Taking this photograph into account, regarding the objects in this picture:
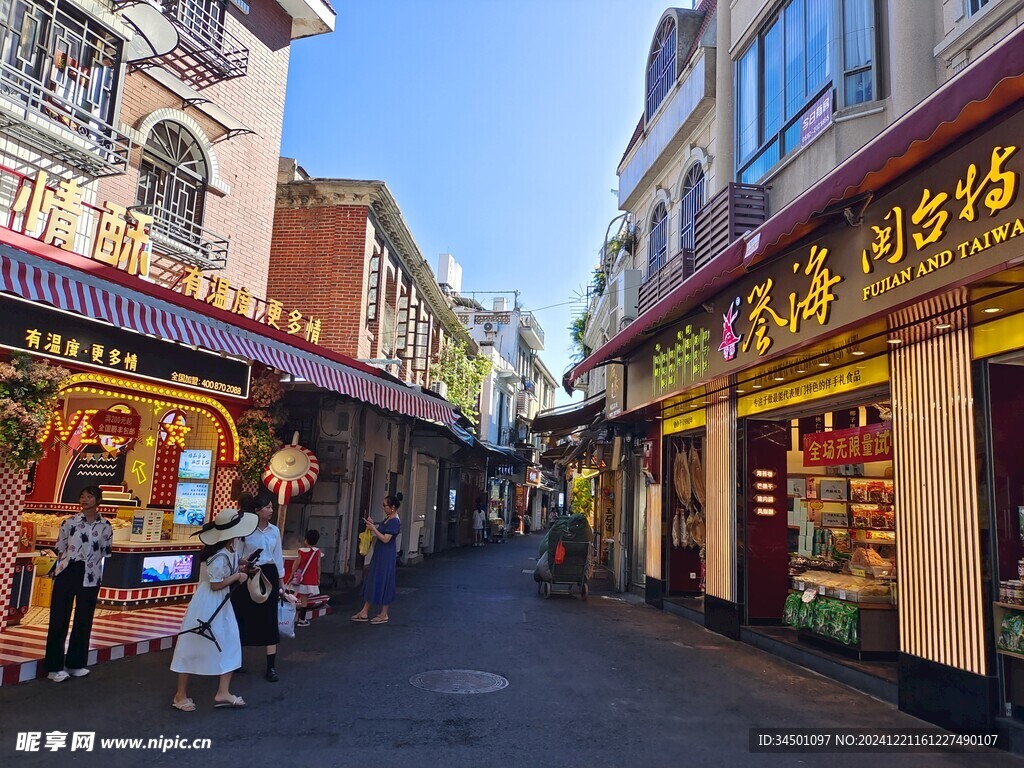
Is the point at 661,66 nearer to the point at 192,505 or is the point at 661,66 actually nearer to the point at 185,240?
the point at 185,240

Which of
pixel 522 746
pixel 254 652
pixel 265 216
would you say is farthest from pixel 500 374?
pixel 522 746

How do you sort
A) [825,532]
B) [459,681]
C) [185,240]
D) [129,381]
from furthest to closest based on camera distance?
1. [185,240]
2. [825,532]
3. [129,381]
4. [459,681]

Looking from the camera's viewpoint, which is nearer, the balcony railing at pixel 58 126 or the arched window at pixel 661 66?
the balcony railing at pixel 58 126

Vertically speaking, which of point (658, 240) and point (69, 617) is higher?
point (658, 240)

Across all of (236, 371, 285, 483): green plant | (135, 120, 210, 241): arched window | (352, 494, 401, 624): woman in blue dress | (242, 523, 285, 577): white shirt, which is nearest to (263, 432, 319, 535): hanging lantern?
(236, 371, 285, 483): green plant

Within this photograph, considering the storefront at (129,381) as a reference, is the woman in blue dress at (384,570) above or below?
below

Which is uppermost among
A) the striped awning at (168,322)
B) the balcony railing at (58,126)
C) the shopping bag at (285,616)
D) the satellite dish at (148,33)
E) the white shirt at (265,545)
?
the satellite dish at (148,33)

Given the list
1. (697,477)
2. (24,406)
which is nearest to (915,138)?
(24,406)

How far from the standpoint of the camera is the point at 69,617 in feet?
22.5

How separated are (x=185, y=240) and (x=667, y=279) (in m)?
8.45

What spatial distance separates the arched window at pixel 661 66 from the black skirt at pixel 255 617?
43.5 feet

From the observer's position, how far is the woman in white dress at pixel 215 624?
589 cm

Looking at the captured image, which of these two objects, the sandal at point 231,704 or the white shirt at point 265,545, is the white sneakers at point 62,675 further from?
the white shirt at point 265,545

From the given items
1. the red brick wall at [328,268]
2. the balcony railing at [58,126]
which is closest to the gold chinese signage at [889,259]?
the balcony railing at [58,126]
